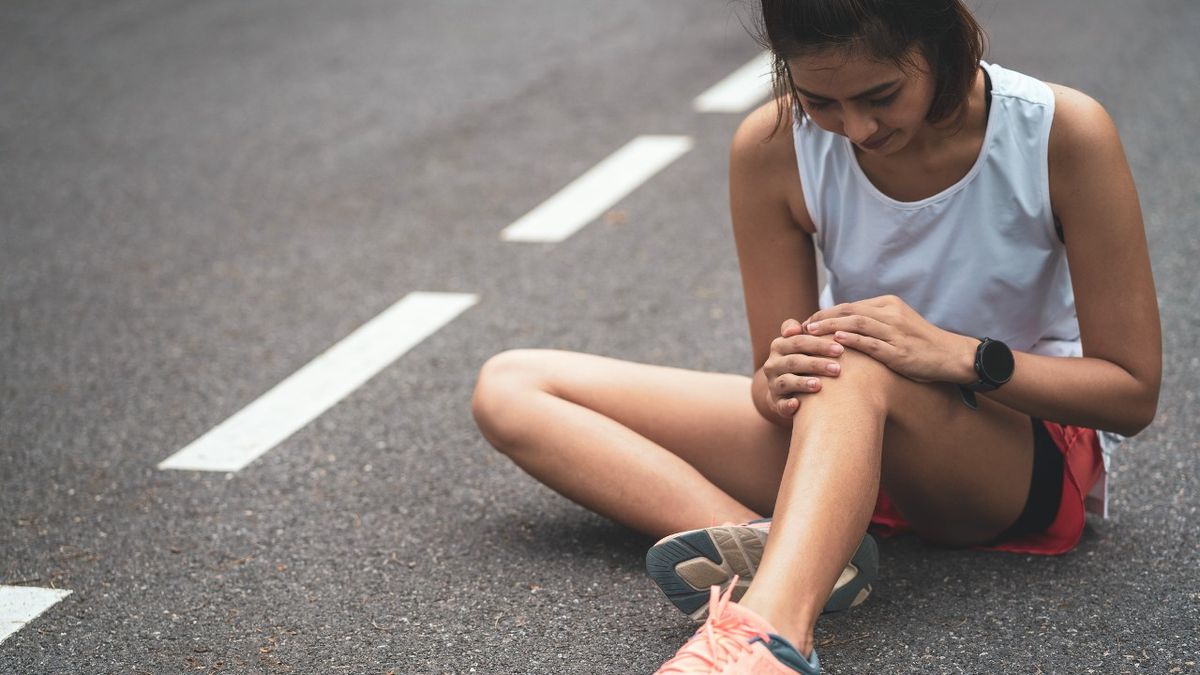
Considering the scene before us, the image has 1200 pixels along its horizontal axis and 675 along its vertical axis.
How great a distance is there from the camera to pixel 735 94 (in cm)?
623

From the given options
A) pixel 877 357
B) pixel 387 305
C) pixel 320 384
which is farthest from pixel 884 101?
pixel 387 305

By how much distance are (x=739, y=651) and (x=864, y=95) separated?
0.86 meters

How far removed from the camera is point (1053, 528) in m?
2.54

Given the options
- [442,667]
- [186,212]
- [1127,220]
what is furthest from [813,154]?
[186,212]

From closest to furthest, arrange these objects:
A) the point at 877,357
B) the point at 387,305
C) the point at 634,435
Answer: the point at 877,357, the point at 634,435, the point at 387,305

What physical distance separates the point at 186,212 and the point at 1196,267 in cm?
350

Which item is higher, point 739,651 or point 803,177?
point 803,177

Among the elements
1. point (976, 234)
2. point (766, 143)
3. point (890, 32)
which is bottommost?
point (976, 234)

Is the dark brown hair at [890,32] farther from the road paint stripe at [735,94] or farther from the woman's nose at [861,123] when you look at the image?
the road paint stripe at [735,94]

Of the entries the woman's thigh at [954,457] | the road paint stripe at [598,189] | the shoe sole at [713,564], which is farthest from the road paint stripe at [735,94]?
the shoe sole at [713,564]

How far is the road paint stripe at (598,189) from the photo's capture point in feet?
15.8

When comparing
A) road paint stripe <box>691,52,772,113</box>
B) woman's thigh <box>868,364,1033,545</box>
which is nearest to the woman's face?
woman's thigh <box>868,364,1033,545</box>

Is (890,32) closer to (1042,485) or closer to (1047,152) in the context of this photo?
(1047,152)

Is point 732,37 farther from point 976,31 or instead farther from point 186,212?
point 976,31
